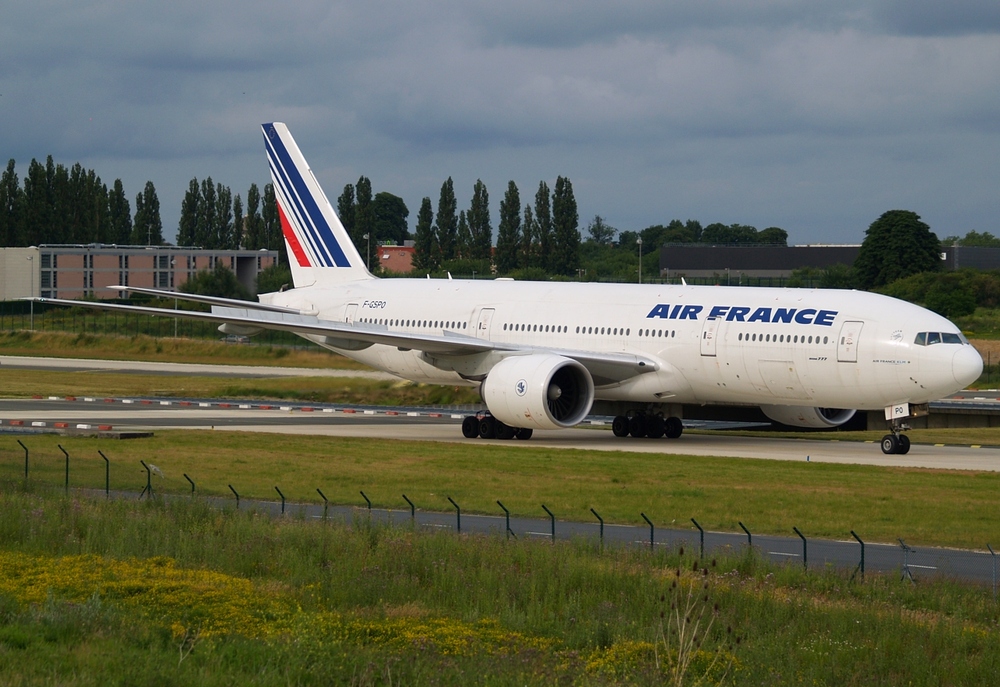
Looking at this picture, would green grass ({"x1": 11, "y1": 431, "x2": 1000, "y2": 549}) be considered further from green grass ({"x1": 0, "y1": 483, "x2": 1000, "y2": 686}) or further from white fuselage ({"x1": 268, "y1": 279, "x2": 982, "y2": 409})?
green grass ({"x1": 0, "y1": 483, "x2": 1000, "y2": 686})

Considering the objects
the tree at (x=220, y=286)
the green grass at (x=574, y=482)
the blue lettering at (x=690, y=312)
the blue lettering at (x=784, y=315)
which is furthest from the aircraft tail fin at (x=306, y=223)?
the tree at (x=220, y=286)

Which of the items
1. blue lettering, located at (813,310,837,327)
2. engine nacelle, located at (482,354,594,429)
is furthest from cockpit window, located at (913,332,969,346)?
engine nacelle, located at (482,354,594,429)

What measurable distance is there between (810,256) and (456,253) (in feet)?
132

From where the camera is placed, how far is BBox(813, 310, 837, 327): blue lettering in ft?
119

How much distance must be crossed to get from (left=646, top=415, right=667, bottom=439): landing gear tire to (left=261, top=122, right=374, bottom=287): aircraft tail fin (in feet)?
44.1

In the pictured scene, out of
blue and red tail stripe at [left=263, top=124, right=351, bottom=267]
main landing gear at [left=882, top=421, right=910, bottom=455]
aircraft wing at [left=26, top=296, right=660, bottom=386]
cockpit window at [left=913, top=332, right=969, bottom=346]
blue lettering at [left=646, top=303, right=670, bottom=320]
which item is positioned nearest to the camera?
cockpit window at [left=913, top=332, right=969, bottom=346]

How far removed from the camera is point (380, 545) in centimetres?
2064

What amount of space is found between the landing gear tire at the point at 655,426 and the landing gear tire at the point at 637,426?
0.41 ft

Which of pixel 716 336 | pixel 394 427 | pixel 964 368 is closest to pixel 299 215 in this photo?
pixel 394 427

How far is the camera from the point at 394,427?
45.1m

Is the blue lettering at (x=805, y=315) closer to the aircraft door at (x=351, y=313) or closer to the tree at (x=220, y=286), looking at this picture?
the aircraft door at (x=351, y=313)

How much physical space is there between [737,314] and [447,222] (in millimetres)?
100284

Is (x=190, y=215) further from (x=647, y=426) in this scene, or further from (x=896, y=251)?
(x=647, y=426)

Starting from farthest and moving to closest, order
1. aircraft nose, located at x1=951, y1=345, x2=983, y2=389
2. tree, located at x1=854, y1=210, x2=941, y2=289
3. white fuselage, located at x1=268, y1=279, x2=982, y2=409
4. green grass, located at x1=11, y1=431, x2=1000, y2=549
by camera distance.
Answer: tree, located at x1=854, y1=210, x2=941, y2=289 < white fuselage, located at x1=268, y1=279, x2=982, y2=409 < aircraft nose, located at x1=951, y1=345, x2=983, y2=389 < green grass, located at x1=11, y1=431, x2=1000, y2=549
